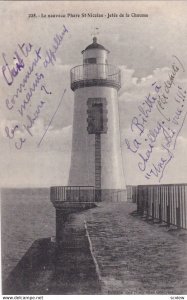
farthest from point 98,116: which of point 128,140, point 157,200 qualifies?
point 157,200

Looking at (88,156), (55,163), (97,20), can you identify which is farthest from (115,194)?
(97,20)

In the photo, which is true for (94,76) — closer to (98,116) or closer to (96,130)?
Answer: (98,116)

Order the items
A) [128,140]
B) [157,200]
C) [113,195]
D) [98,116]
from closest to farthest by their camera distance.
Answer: [157,200] → [128,140] → [98,116] → [113,195]

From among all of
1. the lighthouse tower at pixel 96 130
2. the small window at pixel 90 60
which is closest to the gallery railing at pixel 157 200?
the lighthouse tower at pixel 96 130

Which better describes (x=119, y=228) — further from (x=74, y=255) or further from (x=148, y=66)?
(x=148, y=66)

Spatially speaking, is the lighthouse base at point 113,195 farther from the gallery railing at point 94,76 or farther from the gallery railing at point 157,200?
the gallery railing at point 94,76

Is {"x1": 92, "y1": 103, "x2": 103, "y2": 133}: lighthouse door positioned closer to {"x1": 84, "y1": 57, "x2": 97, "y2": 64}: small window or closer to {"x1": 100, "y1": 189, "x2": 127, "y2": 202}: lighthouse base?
{"x1": 84, "y1": 57, "x2": 97, "y2": 64}: small window

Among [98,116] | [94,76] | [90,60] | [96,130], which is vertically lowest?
[96,130]

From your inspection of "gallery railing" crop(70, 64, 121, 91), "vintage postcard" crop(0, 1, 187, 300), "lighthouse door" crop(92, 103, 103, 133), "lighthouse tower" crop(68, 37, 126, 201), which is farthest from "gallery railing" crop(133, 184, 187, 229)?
"gallery railing" crop(70, 64, 121, 91)
